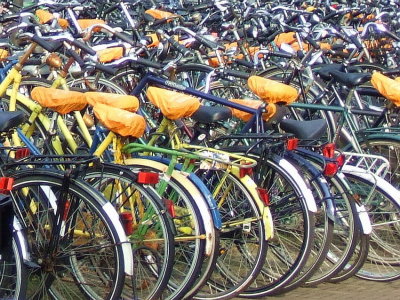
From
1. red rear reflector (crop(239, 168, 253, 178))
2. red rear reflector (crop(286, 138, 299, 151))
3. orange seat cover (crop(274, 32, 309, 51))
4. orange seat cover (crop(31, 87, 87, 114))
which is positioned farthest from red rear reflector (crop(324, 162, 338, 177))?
orange seat cover (crop(274, 32, 309, 51))

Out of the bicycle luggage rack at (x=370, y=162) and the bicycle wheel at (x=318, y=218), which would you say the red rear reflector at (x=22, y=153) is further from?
the bicycle luggage rack at (x=370, y=162)

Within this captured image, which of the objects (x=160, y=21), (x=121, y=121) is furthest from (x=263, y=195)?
(x=160, y=21)

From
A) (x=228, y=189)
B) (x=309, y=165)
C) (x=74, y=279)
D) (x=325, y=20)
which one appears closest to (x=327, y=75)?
(x=309, y=165)

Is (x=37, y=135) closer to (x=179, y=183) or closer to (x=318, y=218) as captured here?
(x=179, y=183)

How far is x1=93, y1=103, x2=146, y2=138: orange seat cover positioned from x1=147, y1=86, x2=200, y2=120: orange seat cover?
358mm

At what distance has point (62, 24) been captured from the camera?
353 inches

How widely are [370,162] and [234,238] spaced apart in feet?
4.42

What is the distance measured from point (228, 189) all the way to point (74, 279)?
1.12 meters

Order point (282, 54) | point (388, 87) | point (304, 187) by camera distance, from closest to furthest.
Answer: point (304, 187) → point (388, 87) → point (282, 54)

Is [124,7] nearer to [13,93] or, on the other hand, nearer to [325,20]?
[325,20]

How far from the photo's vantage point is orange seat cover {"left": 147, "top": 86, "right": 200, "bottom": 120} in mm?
5457

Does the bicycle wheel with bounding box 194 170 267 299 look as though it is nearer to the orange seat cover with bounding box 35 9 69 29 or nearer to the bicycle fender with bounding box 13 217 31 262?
the bicycle fender with bounding box 13 217 31 262

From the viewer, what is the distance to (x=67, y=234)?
497 centimetres

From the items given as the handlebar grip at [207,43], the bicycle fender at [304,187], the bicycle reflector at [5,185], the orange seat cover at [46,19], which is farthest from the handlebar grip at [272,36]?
the bicycle reflector at [5,185]
